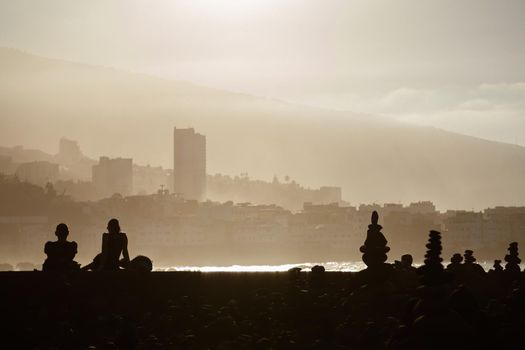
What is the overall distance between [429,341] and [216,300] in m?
12.4

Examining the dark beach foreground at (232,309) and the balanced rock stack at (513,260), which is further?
the balanced rock stack at (513,260)

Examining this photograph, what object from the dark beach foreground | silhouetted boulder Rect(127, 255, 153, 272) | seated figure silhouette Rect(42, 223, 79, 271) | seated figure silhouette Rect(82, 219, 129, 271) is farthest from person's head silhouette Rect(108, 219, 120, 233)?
seated figure silhouette Rect(42, 223, 79, 271)

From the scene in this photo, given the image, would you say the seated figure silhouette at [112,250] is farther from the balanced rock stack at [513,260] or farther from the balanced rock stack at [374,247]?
the balanced rock stack at [513,260]

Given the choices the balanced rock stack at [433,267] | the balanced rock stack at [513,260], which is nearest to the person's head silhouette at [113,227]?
the balanced rock stack at [513,260]

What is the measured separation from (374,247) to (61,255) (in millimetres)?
6452

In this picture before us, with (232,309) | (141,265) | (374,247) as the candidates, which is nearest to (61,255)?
(141,265)

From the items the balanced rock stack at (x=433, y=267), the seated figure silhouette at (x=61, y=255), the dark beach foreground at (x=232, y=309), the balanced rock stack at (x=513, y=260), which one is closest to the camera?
the balanced rock stack at (x=433, y=267)

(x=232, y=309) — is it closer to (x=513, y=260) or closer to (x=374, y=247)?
(x=374, y=247)

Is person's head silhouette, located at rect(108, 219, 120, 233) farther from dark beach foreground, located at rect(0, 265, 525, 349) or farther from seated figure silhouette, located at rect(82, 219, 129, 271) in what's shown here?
dark beach foreground, located at rect(0, 265, 525, 349)

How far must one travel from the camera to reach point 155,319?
1035 inches

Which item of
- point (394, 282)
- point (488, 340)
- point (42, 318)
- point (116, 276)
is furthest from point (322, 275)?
point (488, 340)

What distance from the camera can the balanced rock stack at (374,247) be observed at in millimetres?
27047

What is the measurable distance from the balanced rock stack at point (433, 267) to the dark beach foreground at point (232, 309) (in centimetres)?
101

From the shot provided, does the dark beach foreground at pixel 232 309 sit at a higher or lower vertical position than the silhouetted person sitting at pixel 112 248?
lower
